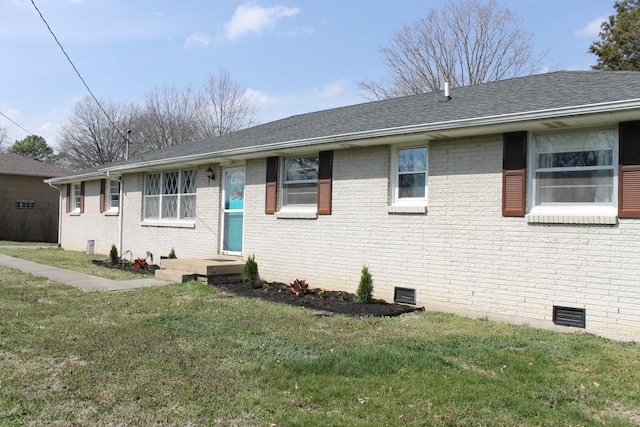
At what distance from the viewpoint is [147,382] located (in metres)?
4.61

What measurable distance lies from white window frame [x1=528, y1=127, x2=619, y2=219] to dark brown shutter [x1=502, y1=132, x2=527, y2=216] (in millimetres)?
120

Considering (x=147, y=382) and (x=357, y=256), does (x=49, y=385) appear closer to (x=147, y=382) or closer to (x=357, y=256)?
(x=147, y=382)

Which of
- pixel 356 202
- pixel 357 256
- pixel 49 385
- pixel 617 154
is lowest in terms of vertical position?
pixel 49 385

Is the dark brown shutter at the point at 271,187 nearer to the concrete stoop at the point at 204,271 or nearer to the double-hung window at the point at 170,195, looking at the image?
the concrete stoop at the point at 204,271

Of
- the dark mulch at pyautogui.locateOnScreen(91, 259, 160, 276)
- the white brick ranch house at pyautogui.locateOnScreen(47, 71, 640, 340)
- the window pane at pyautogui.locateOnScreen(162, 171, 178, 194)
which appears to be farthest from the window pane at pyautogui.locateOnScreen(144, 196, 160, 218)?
the white brick ranch house at pyautogui.locateOnScreen(47, 71, 640, 340)

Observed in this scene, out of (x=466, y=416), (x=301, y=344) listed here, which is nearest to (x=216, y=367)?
(x=301, y=344)

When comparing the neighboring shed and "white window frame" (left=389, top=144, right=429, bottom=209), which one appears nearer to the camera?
"white window frame" (left=389, top=144, right=429, bottom=209)

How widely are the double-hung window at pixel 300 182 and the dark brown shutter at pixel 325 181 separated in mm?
296

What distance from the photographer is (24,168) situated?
94.3 feet

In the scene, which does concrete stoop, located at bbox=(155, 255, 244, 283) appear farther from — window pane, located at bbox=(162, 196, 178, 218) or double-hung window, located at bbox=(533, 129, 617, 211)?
double-hung window, located at bbox=(533, 129, 617, 211)

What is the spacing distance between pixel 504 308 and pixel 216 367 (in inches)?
171

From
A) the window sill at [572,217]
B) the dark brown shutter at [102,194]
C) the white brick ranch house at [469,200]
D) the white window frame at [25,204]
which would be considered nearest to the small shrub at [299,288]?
the white brick ranch house at [469,200]

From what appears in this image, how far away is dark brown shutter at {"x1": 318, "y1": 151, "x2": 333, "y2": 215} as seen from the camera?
32.1 ft

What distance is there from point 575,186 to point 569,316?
1.76 m
